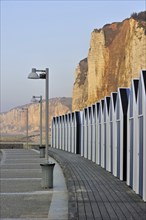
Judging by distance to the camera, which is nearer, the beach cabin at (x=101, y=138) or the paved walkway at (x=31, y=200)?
the paved walkway at (x=31, y=200)

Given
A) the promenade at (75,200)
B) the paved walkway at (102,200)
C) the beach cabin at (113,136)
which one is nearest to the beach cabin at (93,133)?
the beach cabin at (113,136)

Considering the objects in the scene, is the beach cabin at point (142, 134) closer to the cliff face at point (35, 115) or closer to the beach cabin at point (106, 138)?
the beach cabin at point (106, 138)

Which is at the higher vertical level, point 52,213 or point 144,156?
point 144,156

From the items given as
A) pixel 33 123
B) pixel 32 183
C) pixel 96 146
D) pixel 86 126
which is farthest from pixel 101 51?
pixel 33 123

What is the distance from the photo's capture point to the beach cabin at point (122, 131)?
1549 centimetres

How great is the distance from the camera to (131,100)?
1388 cm

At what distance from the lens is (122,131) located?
1553cm

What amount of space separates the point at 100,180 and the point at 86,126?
13144 millimetres

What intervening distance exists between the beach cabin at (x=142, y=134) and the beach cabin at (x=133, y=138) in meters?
0.48

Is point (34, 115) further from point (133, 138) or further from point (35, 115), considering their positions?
point (133, 138)

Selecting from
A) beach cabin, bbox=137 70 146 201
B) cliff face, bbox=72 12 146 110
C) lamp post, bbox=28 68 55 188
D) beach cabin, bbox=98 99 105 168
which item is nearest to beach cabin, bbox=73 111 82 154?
beach cabin, bbox=98 99 105 168

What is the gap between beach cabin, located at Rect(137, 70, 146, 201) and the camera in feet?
38.0

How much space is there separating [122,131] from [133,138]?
2.13 meters

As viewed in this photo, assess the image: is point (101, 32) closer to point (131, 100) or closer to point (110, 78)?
point (110, 78)
